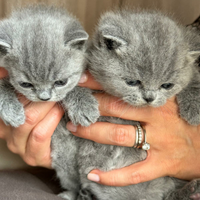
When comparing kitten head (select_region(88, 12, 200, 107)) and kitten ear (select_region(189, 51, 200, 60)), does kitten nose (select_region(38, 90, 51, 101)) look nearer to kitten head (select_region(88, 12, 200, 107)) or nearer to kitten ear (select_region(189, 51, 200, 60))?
kitten head (select_region(88, 12, 200, 107))

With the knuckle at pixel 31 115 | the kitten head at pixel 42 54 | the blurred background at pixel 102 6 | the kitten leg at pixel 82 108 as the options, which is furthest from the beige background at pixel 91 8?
the knuckle at pixel 31 115

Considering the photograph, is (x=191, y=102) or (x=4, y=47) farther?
(x=191, y=102)

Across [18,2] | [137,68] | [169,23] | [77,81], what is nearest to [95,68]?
[77,81]

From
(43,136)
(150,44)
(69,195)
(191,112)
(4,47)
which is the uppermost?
(150,44)

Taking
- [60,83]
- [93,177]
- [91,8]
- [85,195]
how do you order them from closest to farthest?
[60,83] → [93,177] → [85,195] → [91,8]

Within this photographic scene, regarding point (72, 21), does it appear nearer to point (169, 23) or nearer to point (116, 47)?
point (116, 47)

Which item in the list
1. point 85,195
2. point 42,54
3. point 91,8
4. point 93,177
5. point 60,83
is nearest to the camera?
point 42,54

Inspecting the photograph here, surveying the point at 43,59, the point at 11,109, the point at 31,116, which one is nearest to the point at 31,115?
the point at 31,116

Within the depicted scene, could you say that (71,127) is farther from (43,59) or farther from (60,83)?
(43,59)
